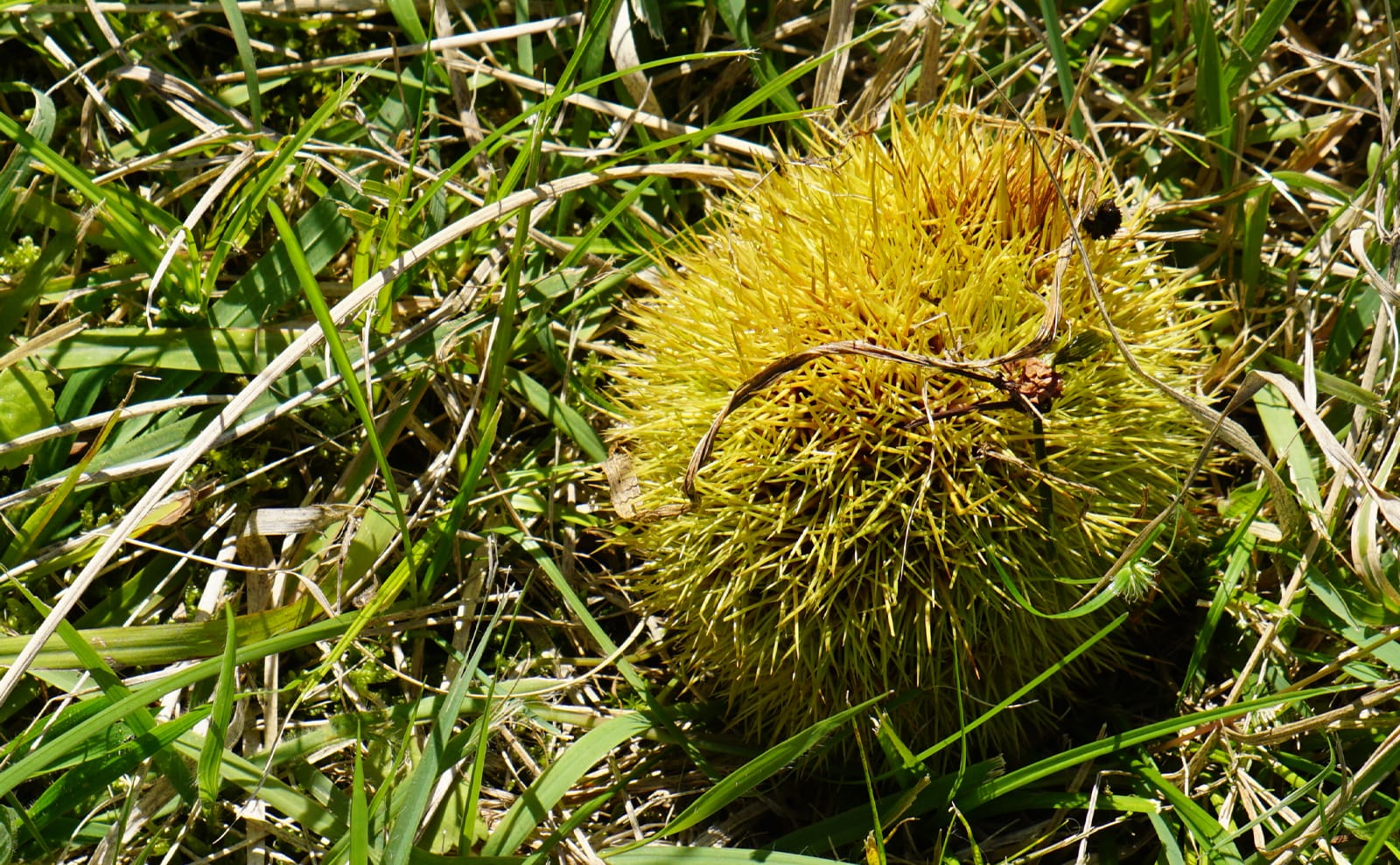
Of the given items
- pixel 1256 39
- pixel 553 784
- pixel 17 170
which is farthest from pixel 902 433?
pixel 17 170

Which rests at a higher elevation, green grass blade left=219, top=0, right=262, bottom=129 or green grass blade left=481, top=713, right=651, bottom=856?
green grass blade left=219, top=0, right=262, bottom=129

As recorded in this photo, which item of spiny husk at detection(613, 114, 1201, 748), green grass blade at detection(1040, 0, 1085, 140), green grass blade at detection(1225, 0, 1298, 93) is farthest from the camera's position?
green grass blade at detection(1225, 0, 1298, 93)

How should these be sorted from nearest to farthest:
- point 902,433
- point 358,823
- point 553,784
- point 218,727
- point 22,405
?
point 902,433
point 358,823
point 218,727
point 553,784
point 22,405

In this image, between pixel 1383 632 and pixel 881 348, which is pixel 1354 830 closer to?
pixel 1383 632

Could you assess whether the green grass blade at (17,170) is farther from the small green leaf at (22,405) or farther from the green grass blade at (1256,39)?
the green grass blade at (1256,39)

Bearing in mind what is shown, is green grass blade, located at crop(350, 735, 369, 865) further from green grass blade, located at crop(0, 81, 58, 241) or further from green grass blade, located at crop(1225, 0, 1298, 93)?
green grass blade, located at crop(1225, 0, 1298, 93)

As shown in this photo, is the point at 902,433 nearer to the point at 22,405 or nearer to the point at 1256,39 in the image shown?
the point at 1256,39

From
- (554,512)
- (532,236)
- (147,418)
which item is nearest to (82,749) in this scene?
(147,418)

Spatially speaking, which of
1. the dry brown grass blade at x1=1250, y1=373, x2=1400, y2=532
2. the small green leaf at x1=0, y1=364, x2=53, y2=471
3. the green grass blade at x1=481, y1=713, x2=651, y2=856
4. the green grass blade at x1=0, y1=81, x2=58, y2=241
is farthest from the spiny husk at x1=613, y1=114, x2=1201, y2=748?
the green grass blade at x1=0, y1=81, x2=58, y2=241
